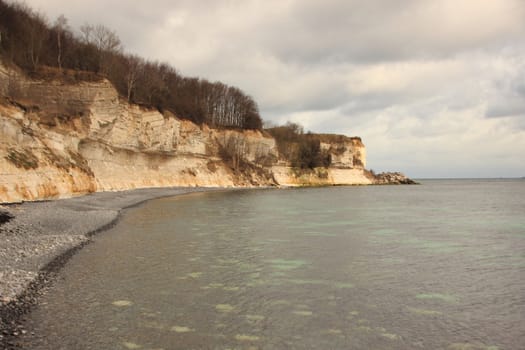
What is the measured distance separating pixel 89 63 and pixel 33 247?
34.8 meters

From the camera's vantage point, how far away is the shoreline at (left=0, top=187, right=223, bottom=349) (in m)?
5.55

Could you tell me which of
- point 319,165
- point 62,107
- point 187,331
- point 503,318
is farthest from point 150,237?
point 319,165

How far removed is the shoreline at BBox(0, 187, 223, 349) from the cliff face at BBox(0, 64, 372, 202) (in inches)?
125

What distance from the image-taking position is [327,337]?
504cm

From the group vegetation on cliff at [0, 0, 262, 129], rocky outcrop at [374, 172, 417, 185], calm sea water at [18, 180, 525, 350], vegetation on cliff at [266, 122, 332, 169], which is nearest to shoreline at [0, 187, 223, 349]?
calm sea water at [18, 180, 525, 350]

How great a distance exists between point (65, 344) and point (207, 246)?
670 centimetres

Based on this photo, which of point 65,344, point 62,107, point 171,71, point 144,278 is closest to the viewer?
point 65,344

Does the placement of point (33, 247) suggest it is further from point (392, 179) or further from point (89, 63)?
point (392, 179)

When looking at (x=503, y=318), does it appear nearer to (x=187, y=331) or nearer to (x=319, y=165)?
(x=187, y=331)

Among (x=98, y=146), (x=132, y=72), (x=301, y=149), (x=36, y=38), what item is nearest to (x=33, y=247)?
(x=98, y=146)

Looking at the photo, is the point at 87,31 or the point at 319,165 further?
the point at 319,165

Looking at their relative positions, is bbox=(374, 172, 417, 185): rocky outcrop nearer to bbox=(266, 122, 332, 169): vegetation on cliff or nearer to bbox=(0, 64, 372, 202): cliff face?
bbox=(266, 122, 332, 169): vegetation on cliff

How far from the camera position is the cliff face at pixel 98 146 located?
784 inches

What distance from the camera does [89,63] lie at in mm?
38875
